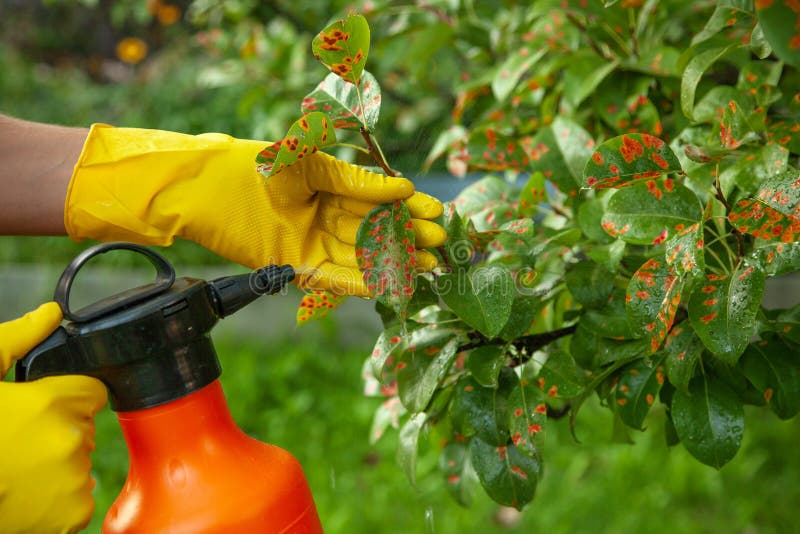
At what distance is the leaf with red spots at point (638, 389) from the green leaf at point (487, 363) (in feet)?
0.50

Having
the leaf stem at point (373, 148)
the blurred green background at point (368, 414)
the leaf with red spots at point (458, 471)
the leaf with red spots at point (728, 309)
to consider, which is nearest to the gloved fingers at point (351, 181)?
the leaf stem at point (373, 148)

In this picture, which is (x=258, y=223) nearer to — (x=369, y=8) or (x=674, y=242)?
(x=674, y=242)

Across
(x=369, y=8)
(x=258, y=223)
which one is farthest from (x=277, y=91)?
(x=258, y=223)

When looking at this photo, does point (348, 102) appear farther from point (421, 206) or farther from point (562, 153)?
point (562, 153)

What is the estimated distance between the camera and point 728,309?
0.81 meters

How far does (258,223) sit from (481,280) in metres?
0.34

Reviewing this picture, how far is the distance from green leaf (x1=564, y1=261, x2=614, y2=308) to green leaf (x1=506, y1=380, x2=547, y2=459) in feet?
0.41

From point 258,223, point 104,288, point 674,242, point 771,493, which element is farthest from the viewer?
point 104,288

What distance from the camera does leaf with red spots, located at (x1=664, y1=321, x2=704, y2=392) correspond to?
0.90 meters

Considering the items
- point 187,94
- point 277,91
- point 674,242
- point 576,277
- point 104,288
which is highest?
point 674,242

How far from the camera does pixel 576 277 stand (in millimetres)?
983

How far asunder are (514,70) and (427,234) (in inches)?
20.9

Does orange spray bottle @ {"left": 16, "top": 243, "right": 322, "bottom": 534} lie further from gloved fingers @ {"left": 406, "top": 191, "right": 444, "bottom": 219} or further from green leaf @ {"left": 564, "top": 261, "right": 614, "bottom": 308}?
green leaf @ {"left": 564, "top": 261, "right": 614, "bottom": 308}

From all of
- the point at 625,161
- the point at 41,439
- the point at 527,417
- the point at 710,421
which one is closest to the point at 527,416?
the point at 527,417
